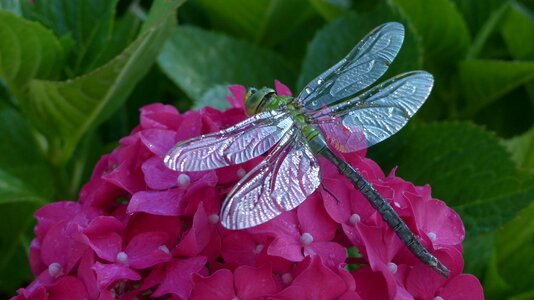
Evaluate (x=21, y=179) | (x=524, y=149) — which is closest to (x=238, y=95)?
(x=21, y=179)

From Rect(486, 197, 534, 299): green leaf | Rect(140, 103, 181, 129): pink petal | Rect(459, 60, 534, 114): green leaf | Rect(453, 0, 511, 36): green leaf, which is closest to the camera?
Rect(140, 103, 181, 129): pink petal

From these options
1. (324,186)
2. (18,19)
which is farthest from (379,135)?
(18,19)

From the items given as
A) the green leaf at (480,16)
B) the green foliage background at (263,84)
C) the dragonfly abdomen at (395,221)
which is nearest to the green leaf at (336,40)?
the green foliage background at (263,84)

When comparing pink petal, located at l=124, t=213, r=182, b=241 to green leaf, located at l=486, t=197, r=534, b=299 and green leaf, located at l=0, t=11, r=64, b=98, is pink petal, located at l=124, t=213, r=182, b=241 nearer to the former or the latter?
green leaf, located at l=0, t=11, r=64, b=98

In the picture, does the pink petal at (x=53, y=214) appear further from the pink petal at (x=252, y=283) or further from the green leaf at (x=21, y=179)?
the green leaf at (x=21, y=179)

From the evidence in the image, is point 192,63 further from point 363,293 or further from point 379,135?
point 363,293

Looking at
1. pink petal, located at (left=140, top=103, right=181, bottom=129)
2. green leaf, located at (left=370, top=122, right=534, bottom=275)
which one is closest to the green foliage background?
green leaf, located at (left=370, top=122, right=534, bottom=275)
